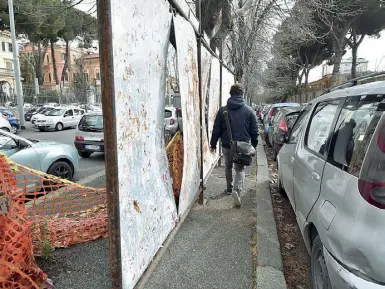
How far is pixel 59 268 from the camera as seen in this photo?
311 centimetres

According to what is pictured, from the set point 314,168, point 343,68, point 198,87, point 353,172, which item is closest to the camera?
point 353,172

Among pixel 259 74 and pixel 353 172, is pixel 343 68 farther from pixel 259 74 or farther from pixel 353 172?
pixel 353 172

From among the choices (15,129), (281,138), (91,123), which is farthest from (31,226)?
(15,129)

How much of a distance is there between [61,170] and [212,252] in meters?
3.91

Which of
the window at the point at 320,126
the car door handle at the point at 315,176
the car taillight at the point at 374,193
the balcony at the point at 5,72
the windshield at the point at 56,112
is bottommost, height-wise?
the windshield at the point at 56,112

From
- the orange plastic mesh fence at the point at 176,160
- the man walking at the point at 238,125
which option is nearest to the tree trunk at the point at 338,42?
the man walking at the point at 238,125

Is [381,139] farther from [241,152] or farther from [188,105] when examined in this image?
[241,152]

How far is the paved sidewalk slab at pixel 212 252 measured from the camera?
295cm

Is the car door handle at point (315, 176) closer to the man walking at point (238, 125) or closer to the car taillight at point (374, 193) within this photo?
the car taillight at point (374, 193)

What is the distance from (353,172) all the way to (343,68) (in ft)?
125

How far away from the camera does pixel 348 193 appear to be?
1.94m

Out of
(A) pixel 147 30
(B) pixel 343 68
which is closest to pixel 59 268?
(A) pixel 147 30

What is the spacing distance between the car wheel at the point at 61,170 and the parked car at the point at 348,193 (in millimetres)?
4563

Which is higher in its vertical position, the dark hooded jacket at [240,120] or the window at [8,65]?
the window at [8,65]
